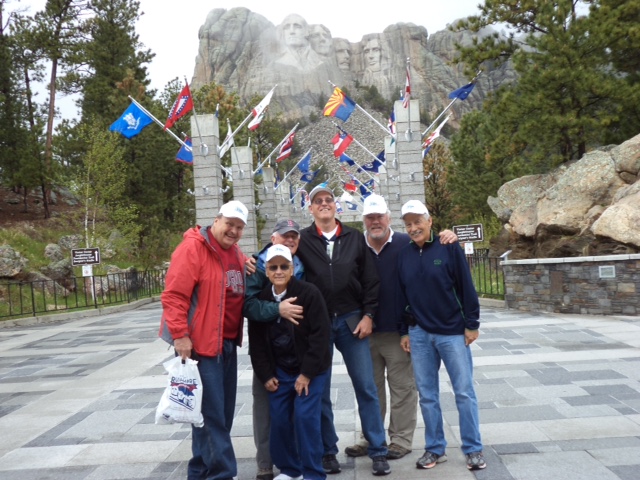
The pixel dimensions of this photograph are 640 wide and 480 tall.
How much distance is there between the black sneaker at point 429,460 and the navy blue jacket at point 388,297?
883 mm

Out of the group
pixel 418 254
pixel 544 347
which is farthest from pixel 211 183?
pixel 418 254

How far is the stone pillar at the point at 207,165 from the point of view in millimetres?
19469

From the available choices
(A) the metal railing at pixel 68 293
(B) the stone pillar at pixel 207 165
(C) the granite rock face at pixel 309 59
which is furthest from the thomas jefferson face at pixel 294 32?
(B) the stone pillar at pixel 207 165

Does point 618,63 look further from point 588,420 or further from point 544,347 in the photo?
point 588,420

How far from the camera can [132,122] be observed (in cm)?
1731

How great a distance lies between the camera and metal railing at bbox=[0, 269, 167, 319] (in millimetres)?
19891

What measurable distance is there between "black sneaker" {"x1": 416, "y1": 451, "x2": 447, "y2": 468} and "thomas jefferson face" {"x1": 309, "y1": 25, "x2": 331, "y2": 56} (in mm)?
144343

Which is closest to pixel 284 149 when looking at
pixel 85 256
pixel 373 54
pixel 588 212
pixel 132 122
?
pixel 85 256

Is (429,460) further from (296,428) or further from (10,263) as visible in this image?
(10,263)

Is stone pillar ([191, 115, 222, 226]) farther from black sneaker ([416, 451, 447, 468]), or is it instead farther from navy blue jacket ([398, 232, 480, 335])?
black sneaker ([416, 451, 447, 468])

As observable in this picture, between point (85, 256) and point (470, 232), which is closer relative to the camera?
point (470, 232)

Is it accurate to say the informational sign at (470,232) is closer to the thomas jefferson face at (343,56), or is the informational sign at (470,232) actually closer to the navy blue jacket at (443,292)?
the navy blue jacket at (443,292)

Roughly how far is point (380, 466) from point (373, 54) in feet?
470

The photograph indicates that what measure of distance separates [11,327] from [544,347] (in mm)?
14044
